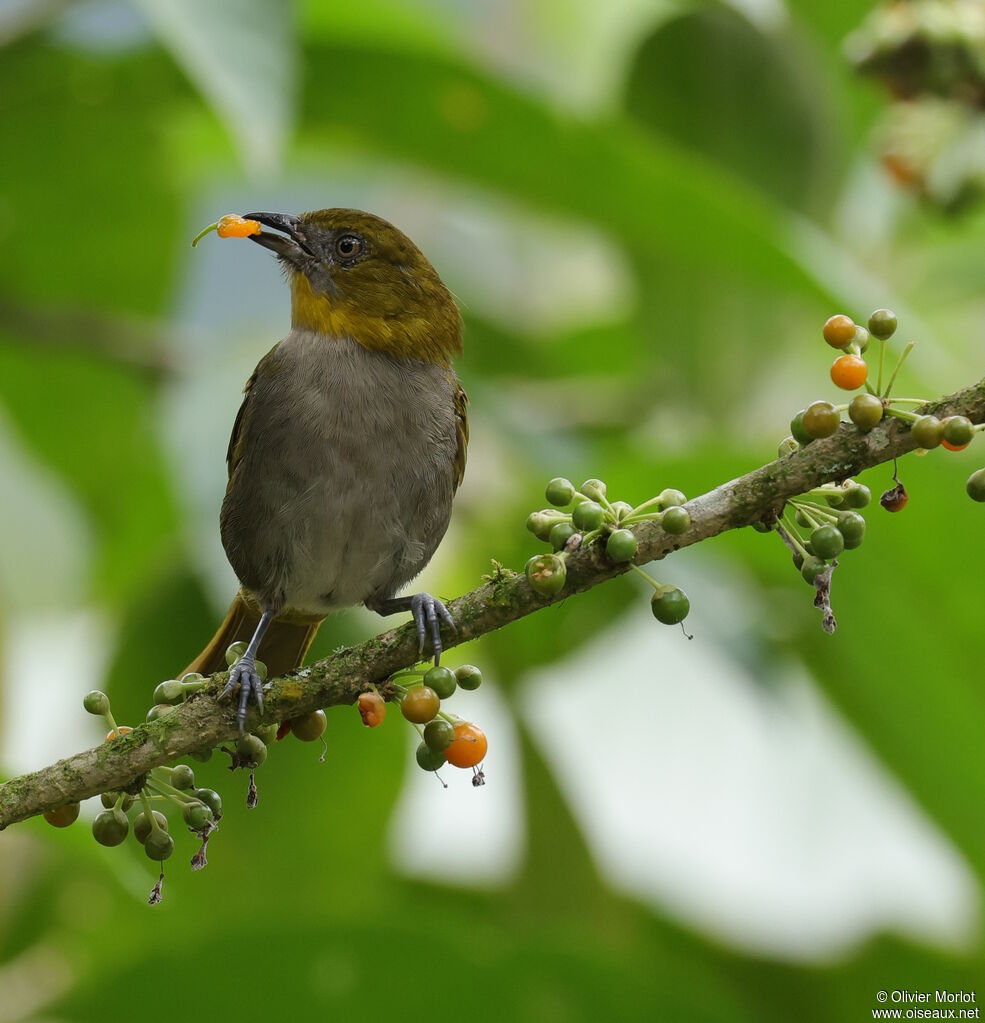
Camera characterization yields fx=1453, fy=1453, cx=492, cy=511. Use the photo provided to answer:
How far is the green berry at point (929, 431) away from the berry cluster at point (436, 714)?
1.68 feet

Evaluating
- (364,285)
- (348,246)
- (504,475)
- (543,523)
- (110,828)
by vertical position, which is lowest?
(110,828)

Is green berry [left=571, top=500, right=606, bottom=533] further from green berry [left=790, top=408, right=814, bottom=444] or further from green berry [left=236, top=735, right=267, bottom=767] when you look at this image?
green berry [left=236, top=735, right=267, bottom=767]

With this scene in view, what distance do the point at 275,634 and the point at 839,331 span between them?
1.47 m

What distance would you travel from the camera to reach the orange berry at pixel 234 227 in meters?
2.24

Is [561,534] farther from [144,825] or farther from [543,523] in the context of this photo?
[144,825]

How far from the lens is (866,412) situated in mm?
1370

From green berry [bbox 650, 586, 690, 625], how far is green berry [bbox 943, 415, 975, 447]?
1.00ft

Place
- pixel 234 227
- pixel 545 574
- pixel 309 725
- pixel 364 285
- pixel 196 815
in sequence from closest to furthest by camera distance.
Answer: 1. pixel 545 574
2. pixel 196 815
3. pixel 309 725
4. pixel 234 227
5. pixel 364 285

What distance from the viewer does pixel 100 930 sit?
11.4ft

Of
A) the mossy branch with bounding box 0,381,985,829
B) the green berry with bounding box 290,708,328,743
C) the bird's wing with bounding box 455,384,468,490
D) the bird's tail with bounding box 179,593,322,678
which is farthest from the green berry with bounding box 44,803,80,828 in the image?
the bird's wing with bounding box 455,384,468,490

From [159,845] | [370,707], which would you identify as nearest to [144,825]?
[159,845]

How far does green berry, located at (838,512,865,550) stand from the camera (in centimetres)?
146

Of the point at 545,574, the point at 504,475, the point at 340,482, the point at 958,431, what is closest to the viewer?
the point at 958,431

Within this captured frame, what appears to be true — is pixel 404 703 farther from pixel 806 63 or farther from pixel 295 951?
pixel 806 63
